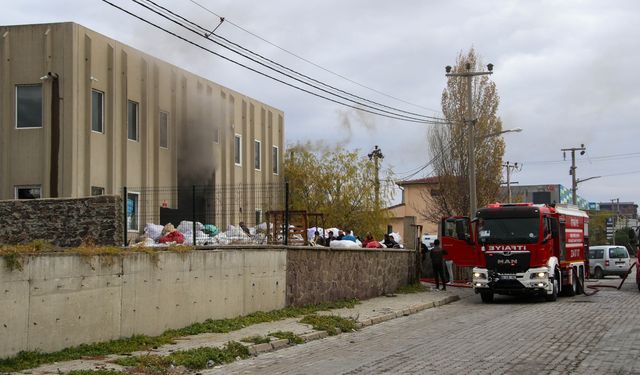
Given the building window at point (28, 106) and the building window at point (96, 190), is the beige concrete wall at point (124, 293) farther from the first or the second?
the building window at point (28, 106)

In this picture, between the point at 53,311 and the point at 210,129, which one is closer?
the point at 53,311

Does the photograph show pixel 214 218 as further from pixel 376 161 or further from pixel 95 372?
pixel 376 161

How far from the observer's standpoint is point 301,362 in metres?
11.4

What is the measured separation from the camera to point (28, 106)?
22.6 metres

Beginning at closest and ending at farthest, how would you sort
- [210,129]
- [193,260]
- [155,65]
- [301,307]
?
[193,260] < [301,307] < [155,65] < [210,129]

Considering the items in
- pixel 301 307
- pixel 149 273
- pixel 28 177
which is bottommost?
pixel 301 307

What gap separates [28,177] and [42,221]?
570 cm

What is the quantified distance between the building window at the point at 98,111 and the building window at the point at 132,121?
4.58 ft

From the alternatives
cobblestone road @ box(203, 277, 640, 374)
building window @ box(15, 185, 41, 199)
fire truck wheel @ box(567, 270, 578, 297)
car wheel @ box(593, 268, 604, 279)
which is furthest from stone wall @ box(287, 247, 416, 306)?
car wheel @ box(593, 268, 604, 279)

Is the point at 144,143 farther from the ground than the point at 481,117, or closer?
closer

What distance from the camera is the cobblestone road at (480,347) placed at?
10445mm

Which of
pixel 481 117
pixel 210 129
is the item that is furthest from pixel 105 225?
pixel 481 117

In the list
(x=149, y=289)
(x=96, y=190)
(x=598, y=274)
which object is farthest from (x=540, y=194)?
(x=149, y=289)

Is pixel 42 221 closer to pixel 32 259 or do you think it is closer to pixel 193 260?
pixel 193 260
